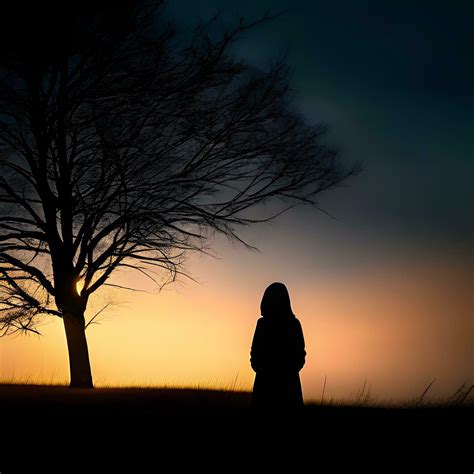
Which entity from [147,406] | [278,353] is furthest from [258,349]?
[147,406]

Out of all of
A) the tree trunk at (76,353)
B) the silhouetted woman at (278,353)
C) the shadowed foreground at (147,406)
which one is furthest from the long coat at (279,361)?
the tree trunk at (76,353)

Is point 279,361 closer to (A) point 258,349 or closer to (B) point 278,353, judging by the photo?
(B) point 278,353

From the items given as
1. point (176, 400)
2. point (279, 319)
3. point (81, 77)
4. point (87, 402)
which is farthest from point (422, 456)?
point (81, 77)

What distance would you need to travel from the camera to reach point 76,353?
14.4 meters

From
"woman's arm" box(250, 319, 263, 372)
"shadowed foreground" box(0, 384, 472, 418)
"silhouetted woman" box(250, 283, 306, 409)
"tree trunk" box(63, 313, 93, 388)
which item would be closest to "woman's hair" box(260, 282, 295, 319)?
"silhouetted woman" box(250, 283, 306, 409)

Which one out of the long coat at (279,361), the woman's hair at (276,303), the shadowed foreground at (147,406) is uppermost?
the woman's hair at (276,303)

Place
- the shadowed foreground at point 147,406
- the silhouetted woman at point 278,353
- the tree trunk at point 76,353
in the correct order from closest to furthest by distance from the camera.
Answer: the silhouetted woman at point 278,353 → the shadowed foreground at point 147,406 → the tree trunk at point 76,353

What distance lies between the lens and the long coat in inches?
320

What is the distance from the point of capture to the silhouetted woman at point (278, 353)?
320 inches

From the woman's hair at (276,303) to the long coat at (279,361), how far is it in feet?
0.22

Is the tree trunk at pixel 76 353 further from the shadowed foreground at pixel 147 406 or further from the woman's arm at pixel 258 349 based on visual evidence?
the woman's arm at pixel 258 349

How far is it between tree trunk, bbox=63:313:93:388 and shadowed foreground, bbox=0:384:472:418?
546mm

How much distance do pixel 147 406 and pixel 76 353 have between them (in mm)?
3742

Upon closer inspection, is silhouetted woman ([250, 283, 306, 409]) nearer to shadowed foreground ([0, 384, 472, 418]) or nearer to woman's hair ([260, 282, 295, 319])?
woman's hair ([260, 282, 295, 319])
